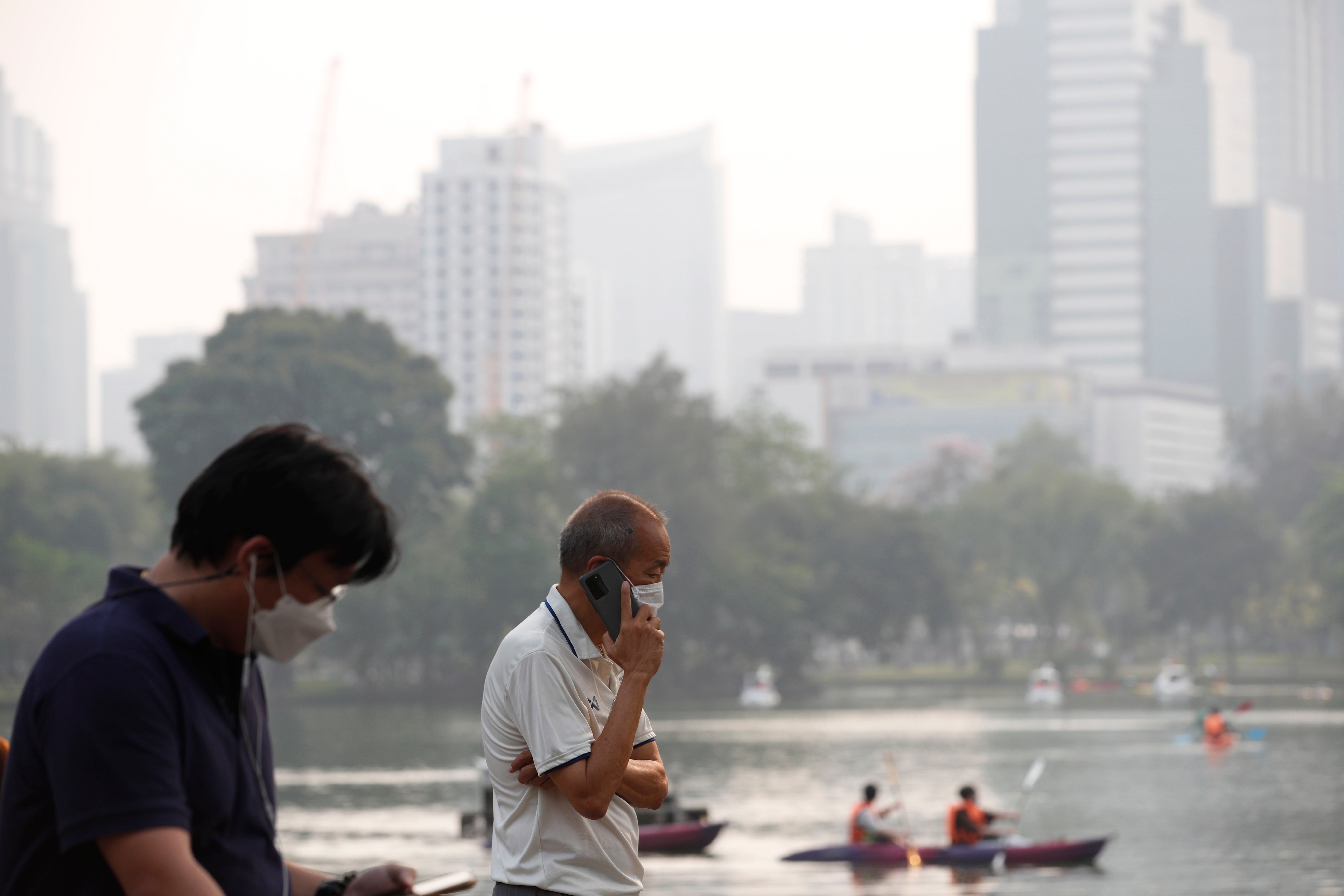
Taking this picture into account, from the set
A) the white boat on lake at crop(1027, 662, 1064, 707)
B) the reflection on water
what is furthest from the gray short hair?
the white boat on lake at crop(1027, 662, 1064, 707)

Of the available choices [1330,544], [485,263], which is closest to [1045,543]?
[1330,544]

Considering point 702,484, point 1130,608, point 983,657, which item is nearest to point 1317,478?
point 1130,608

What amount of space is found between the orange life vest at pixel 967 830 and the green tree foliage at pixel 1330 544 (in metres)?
58.5

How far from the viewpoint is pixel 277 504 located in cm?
276

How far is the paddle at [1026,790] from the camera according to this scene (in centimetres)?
2244

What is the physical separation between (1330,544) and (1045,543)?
16.2m

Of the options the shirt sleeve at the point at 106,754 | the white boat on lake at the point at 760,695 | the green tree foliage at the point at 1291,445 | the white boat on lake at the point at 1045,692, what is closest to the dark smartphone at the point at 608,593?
the shirt sleeve at the point at 106,754

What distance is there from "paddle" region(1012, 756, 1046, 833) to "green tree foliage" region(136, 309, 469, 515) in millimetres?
33731

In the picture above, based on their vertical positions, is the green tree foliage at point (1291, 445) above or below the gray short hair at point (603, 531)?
above

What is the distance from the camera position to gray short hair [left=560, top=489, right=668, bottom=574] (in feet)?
13.4

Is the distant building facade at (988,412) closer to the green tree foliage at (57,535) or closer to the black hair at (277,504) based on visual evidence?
the green tree foliage at (57,535)

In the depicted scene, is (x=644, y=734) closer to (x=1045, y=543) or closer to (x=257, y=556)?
(x=257, y=556)

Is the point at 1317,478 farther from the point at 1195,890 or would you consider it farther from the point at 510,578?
the point at 1195,890

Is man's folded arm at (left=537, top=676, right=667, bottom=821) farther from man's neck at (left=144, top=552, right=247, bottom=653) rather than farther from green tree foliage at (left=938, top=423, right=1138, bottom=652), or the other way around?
green tree foliage at (left=938, top=423, right=1138, bottom=652)
